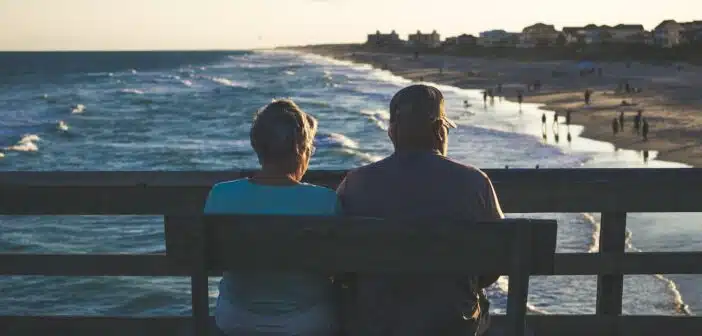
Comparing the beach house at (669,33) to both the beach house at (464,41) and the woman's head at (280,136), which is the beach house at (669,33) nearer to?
the beach house at (464,41)

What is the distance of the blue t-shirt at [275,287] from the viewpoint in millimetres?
2424

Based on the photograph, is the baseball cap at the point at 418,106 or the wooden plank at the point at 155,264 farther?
the wooden plank at the point at 155,264

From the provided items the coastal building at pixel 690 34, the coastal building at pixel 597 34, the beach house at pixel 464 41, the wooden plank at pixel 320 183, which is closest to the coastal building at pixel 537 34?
the coastal building at pixel 597 34

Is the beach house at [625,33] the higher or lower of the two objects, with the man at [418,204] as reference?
higher

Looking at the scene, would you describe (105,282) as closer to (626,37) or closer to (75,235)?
(75,235)

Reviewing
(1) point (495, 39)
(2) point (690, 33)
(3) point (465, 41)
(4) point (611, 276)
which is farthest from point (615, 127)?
(3) point (465, 41)

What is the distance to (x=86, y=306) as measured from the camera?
9883mm

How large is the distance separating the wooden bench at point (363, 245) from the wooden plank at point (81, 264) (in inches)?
35.8

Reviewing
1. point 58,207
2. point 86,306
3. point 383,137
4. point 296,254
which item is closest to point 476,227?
point 296,254

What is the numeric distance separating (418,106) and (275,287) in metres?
0.73

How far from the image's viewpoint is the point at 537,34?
145125 millimetres

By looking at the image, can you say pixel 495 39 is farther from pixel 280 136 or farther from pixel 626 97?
pixel 280 136

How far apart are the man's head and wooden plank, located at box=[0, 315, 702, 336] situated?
3.65 ft

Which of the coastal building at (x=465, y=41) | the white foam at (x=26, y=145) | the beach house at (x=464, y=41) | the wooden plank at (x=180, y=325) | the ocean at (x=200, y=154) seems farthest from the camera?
the coastal building at (x=465, y=41)
